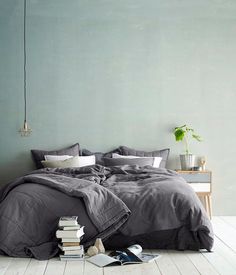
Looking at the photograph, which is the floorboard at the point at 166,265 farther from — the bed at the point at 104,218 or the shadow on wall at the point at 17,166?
the shadow on wall at the point at 17,166

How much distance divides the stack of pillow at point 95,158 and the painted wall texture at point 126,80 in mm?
193

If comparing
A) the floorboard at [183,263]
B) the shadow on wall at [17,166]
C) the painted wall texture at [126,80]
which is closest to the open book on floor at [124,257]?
the floorboard at [183,263]

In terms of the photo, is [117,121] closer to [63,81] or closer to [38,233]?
[63,81]

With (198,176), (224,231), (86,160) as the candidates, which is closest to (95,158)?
(86,160)

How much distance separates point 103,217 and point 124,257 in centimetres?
46

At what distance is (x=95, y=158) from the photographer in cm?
691

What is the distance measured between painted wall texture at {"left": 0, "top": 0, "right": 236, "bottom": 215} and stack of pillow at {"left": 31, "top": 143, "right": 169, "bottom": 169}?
0.19 meters

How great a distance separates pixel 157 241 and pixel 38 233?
1077 mm

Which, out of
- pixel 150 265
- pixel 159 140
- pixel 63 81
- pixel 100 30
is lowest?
pixel 150 265

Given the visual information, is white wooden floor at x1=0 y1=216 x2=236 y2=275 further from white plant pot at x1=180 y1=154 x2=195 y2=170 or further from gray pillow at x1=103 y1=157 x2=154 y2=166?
white plant pot at x1=180 y1=154 x2=195 y2=170

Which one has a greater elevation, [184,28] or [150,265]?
[184,28]

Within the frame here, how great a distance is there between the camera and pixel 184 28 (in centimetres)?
720

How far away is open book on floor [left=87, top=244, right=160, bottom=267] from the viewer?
14.1ft

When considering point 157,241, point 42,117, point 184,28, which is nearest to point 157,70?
point 184,28
